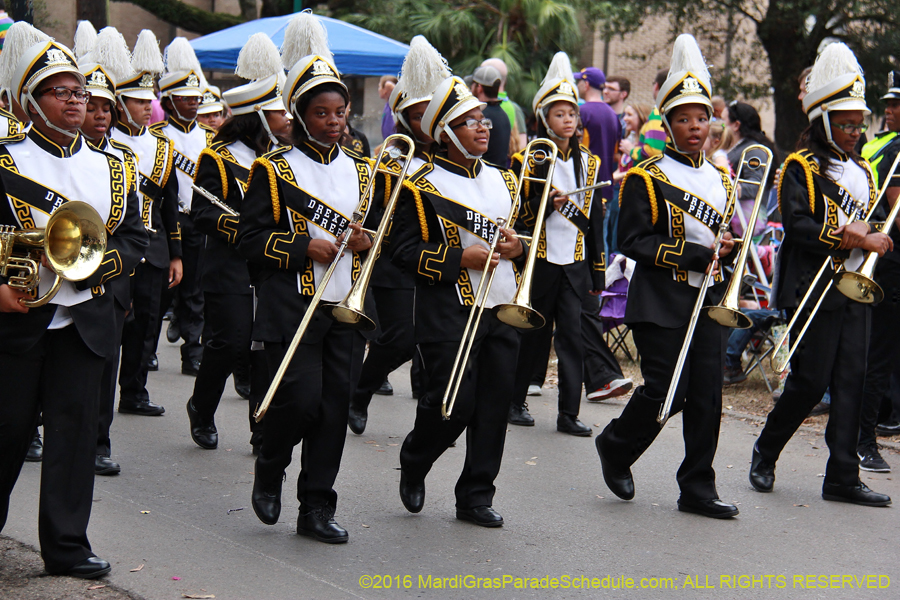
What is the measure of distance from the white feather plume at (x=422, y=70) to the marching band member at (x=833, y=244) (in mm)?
1810

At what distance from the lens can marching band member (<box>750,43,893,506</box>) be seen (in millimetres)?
5578

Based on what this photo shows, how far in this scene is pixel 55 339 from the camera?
417 cm

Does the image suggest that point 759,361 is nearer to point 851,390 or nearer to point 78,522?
point 851,390

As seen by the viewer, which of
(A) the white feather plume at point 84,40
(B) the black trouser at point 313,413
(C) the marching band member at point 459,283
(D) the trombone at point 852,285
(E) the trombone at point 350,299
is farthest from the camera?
(A) the white feather plume at point 84,40

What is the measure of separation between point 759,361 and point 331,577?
506 cm

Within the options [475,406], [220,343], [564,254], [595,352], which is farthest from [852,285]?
[220,343]

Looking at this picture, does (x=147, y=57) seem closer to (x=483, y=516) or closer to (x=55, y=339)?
(x=55, y=339)

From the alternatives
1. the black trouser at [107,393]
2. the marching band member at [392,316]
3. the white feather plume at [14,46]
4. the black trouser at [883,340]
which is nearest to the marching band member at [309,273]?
the black trouser at [107,393]

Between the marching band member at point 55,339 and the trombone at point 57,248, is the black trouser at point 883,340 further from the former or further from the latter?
the trombone at point 57,248

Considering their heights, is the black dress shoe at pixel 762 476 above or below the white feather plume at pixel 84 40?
below

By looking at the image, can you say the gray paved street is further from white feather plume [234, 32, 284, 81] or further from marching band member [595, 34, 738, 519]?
white feather plume [234, 32, 284, 81]

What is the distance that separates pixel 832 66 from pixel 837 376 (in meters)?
1.52

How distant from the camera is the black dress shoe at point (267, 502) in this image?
4.80 meters

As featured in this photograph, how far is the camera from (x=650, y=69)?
76.6ft
